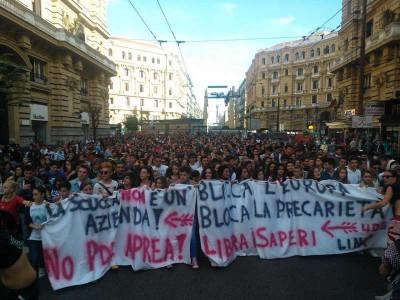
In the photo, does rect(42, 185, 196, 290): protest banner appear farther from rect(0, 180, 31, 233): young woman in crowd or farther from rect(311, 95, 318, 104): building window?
rect(311, 95, 318, 104): building window

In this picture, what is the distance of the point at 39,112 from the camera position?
886 inches

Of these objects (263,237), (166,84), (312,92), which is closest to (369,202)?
(263,237)

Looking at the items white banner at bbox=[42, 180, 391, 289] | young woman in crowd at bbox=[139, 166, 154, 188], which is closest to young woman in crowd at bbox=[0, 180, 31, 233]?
white banner at bbox=[42, 180, 391, 289]

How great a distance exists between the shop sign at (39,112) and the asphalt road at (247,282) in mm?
19547

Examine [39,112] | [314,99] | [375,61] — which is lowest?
[39,112]

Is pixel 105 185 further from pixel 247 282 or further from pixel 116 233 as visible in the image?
pixel 247 282

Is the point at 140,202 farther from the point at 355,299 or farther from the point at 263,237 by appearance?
the point at 355,299

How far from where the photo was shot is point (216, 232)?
5.30 m

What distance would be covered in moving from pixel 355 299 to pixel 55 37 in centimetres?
2471

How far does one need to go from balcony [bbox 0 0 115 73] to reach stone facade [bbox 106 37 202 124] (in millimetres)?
54429

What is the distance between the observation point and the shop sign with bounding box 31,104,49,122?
21.6 meters

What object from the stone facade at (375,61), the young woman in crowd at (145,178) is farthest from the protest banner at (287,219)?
the stone facade at (375,61)

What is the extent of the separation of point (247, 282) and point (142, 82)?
9291cm

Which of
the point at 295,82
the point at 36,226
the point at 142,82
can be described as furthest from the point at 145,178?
the point at 142,82
